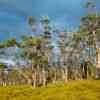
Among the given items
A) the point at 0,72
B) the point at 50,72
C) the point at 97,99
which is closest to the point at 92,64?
the point at 50,72

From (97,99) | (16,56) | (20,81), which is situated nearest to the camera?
(97,99)

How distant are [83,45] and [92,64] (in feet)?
28.7

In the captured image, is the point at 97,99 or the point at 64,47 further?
the point at 64,47

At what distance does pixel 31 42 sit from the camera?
80.0 m

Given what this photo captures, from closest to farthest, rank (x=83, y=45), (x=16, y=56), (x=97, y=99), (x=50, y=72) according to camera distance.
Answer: (x=97, y=99), (x=83, y=45), (x=16, y=56), (x=50, y=72)

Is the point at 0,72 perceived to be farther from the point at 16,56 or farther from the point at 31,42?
the point at 31,42

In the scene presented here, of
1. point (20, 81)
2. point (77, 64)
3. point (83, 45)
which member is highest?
point (83, 45)

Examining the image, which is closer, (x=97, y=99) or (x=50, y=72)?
(x=97, y=99)

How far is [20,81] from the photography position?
473 ft

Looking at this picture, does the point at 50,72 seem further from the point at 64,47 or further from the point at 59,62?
the point at 64,47

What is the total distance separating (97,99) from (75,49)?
52671 millimetres

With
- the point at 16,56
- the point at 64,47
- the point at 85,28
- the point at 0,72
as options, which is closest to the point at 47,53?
the point at 64,47

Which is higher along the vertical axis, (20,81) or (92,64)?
(92,64)

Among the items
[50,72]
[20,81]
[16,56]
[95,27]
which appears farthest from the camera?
[20,81]
